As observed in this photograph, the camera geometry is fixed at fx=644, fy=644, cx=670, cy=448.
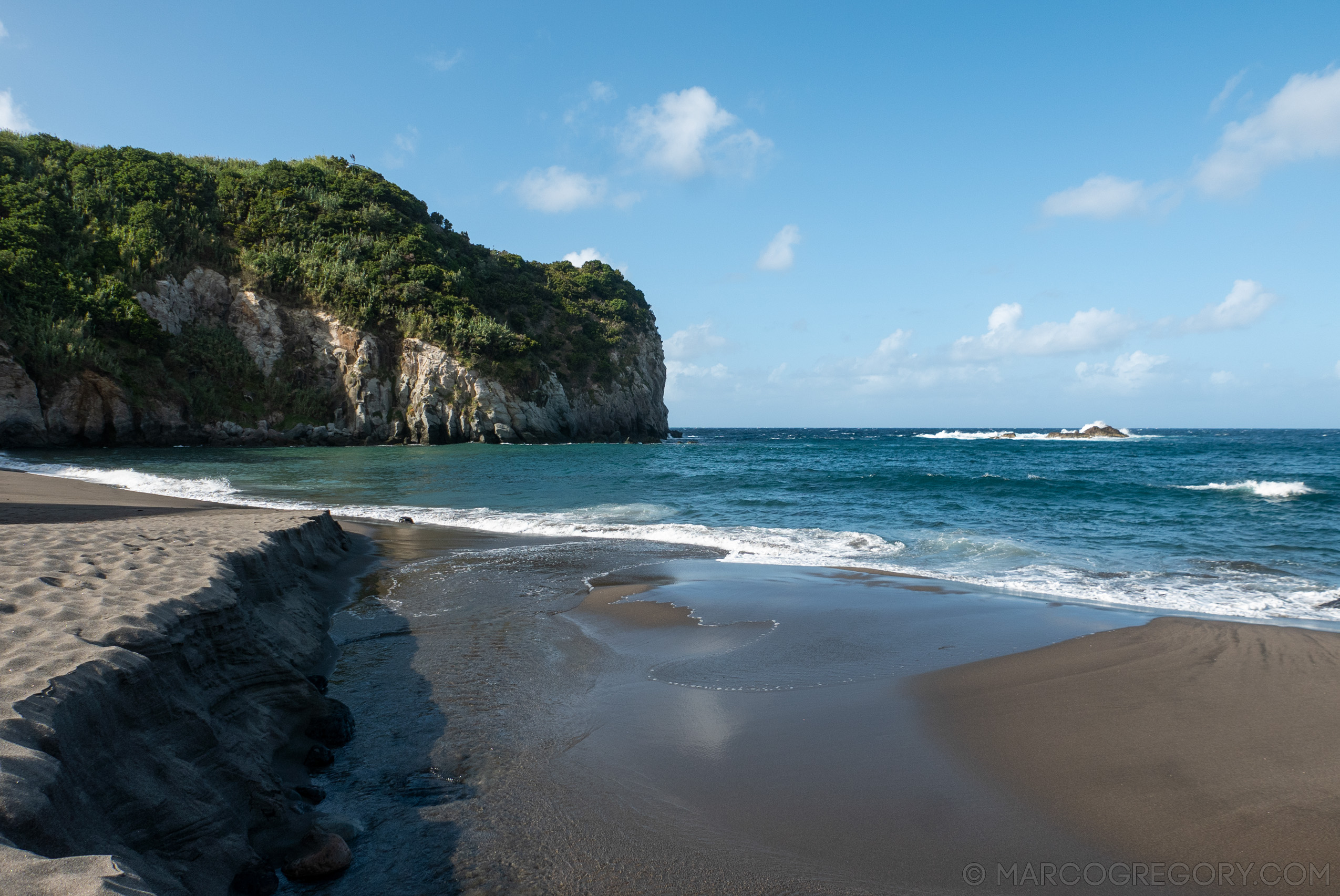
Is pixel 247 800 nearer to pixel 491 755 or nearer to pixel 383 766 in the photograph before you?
pixel 383 766

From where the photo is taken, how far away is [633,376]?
59.9m

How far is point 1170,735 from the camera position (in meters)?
4.34

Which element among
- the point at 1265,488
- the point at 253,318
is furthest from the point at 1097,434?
the point at 253,318

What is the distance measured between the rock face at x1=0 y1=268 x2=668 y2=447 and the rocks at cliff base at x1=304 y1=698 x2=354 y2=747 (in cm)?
3505

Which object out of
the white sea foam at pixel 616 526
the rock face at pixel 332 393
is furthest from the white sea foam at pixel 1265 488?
the rock face at pixel 332 393

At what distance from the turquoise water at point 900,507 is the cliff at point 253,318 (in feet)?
13.2

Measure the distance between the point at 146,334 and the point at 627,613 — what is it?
126ft

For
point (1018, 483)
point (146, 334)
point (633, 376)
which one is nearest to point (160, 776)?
point (1018, 483)

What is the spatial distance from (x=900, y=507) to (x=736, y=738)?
1422 cm

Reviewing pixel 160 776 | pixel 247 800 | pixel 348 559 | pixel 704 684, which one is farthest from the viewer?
pixel 348 559

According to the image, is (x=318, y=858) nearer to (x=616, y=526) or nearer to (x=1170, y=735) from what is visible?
(x=1170, y=735)

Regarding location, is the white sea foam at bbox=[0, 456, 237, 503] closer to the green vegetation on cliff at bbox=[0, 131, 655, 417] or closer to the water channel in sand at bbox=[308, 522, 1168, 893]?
the green vegetation on cliff at bbox=[0, 131, 655, 417]

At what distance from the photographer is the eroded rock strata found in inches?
85.9

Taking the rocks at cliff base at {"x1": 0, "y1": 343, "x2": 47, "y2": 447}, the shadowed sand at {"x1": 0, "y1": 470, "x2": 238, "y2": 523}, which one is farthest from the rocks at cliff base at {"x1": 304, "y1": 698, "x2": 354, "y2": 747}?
the rocks at cliff base at {"x1": 0, "y1": 343, "x2": 47, "y2": 447}
